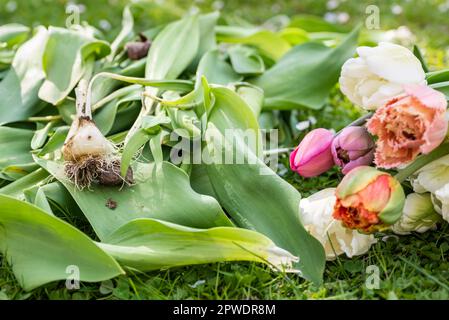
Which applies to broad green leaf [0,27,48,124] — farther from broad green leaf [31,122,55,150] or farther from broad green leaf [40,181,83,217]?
broad green leaf [40,181,83,217]

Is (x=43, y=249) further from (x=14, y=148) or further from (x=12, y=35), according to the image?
(x=12, y=35)

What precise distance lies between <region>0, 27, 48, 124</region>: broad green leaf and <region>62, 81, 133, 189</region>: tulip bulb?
429 mm

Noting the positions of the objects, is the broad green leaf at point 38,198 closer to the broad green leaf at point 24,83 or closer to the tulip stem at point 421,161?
the broad green leaf at point 24,83

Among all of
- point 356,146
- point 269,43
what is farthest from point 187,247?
point 269,43

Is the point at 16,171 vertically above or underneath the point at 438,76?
underneath

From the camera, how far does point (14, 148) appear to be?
73.9 inches

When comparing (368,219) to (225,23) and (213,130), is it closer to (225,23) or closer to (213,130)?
(213,130)

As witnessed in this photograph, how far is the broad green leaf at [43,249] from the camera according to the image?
1410 millimetres

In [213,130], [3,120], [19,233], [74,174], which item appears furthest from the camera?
[3,120]

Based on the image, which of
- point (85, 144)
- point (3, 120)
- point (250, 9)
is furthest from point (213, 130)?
point (250, 9)

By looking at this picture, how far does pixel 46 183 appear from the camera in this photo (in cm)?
171

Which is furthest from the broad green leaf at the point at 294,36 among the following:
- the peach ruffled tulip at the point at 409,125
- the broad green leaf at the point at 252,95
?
the peach ruffled tulip at the point at 409,125

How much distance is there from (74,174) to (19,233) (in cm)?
19

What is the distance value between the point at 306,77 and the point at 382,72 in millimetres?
810
